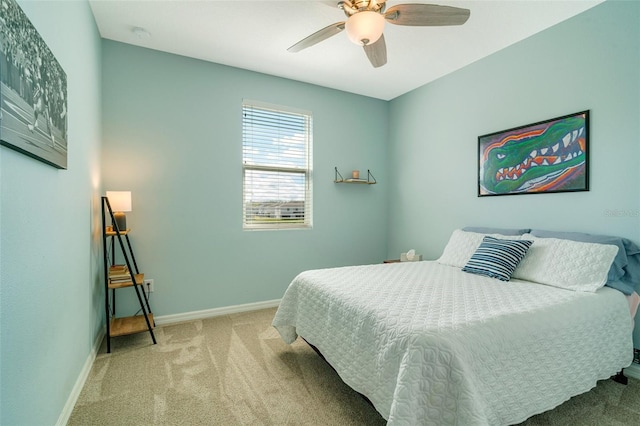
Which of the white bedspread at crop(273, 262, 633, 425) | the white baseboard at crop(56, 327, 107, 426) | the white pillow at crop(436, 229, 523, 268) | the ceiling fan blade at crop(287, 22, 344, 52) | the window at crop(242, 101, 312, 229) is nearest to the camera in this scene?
the white bedspread at crop(273, 262, 633, 425)

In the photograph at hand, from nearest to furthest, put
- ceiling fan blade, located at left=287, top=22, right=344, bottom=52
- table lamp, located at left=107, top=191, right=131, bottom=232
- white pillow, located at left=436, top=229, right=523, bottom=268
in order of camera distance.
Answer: ceiling fan blade, located at left=287, top=22, right=344, bottom=52, table lamp, located at left=107, top=191, right=131, bottom=232, white pillow, located at left=436, top=229, right=523, bottom=268

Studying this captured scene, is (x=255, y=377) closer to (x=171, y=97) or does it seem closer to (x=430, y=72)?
(x=171, y=97)

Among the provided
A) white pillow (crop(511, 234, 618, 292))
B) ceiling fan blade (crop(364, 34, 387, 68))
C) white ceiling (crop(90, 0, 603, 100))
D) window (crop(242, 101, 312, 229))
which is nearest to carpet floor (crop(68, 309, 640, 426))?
white pillow (crop(511, 234, 618, 292))

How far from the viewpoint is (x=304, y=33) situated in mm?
2678

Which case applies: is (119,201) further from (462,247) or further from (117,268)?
(462,247)

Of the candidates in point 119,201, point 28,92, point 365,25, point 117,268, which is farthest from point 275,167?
point 28,92

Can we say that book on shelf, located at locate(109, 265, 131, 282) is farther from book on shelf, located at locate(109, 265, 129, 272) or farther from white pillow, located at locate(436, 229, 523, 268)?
white pillow, located at locate(436, 229, 523, 268)

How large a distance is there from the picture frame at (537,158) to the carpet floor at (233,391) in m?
1.47

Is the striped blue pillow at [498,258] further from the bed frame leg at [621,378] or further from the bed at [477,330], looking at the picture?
the bed frame leg at [621,378]

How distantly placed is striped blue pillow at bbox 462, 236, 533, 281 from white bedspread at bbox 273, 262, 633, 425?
0.47 ft

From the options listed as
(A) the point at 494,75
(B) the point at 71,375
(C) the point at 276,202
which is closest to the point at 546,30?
(A) the point at 494,75

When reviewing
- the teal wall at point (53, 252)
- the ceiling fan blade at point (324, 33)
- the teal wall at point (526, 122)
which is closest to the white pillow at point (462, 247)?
the teal wall at point (526, 122)

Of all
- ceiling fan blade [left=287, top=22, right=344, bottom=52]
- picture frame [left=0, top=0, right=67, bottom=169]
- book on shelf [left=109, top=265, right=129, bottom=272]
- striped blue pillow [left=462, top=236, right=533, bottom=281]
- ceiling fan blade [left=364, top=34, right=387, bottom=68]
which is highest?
ceiling fan blade [left=287, top=22, right=344, bottom=52]

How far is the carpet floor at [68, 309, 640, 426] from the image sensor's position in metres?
1.71
